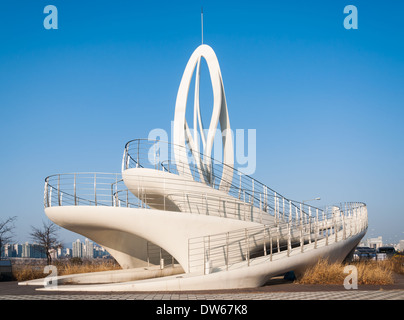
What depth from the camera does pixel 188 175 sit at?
1761 cm

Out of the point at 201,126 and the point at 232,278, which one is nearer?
the point at 232,278

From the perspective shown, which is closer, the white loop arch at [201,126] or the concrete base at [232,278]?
the concrete base at [232,278]

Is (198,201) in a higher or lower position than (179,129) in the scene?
lower

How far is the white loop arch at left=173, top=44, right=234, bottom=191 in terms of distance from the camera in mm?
18516

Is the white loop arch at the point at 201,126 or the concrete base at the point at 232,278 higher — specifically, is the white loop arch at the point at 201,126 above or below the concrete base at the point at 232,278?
above

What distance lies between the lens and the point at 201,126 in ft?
67.9

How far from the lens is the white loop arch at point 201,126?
18516 mm

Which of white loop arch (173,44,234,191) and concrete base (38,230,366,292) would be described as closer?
concrete base (38,230,366,292)

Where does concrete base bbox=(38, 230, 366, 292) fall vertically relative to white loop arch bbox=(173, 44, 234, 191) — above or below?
below

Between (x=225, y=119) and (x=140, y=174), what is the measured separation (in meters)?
6.74

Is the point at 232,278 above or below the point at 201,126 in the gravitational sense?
below
